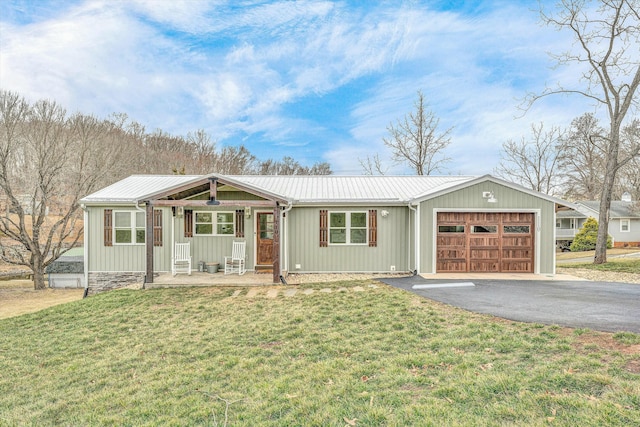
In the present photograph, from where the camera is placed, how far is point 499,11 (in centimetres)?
1251

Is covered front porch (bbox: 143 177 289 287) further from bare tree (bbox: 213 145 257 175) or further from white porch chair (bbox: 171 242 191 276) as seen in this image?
bare tree (bbox: 213 145 257 175)

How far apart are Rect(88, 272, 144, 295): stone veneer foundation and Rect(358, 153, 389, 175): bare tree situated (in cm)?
1871

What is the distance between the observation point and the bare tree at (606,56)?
13438mm

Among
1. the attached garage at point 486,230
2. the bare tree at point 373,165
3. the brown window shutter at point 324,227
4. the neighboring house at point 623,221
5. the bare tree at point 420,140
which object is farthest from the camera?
the neighboring house at point 623,221

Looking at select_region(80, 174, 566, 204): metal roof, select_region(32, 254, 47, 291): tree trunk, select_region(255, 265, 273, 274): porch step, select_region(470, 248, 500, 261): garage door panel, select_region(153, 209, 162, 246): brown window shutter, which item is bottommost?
select_region(32, 254, 47, 291): tree trunk

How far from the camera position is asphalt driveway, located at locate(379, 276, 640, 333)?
17.6 feet

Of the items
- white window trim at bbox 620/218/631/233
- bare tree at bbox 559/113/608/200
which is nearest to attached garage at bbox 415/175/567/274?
bare tree at bbox 559/113/608/200

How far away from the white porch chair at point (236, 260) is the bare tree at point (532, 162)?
79.7ft

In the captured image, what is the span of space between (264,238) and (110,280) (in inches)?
200

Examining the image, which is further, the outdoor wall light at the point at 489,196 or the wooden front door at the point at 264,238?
the wooden front door at the point at 264,238

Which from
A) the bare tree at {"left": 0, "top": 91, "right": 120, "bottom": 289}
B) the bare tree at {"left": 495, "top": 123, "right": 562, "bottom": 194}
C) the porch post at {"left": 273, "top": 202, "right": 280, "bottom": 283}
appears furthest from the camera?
the bare tree at {"left": 495, "top": 123, "right": 562, "bottom": 194}

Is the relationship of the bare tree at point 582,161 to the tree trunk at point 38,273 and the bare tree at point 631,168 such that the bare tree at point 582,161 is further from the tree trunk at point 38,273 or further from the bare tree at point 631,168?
the tree trunk at point 38,273

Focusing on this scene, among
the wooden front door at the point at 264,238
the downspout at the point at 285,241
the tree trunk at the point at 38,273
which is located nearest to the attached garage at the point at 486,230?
the downspout at the point at 285,241

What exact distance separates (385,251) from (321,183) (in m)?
3.83
